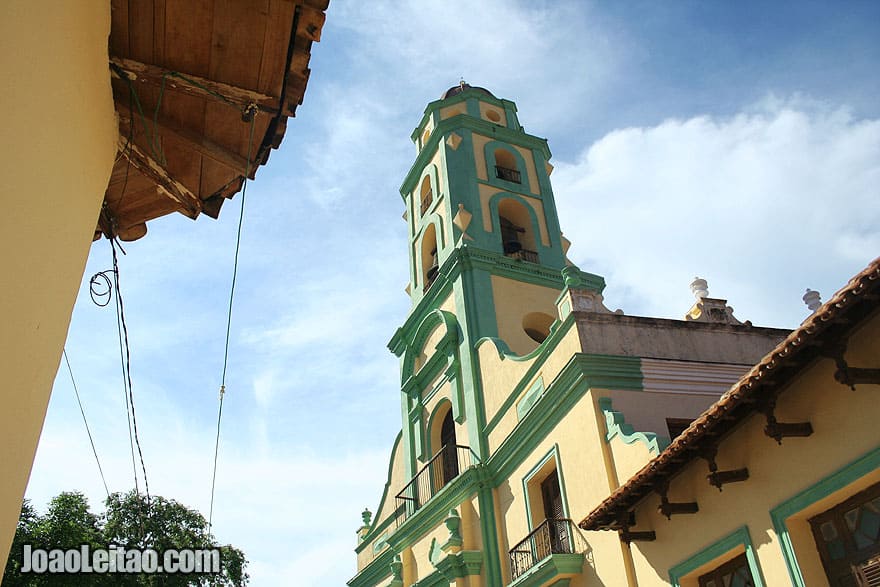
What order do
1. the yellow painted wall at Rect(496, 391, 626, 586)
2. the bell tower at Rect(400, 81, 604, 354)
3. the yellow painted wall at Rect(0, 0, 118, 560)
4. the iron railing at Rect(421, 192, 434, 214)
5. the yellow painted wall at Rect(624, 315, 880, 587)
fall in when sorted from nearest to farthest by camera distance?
the yellow painted wall at Rect(0, 0, 118, 560) < the yellow painted wall at Rect(624, 315, 880, 587) < the yellow painted wall at Rect(496, 391, 626, 586) < the bell tower at Rect(400, 81, 604, 354) < the iron railing at Rect(421, 192, 434, 214)

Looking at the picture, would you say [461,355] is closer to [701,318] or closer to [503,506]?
[503,506]

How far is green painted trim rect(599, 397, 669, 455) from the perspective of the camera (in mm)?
9141

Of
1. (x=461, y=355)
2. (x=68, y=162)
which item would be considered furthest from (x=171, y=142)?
(x=461, y=355)

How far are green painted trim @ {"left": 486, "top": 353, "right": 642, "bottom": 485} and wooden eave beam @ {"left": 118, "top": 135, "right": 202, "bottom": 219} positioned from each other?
22.1ft

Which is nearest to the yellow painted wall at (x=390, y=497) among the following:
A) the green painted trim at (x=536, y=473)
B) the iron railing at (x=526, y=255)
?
the iron railing at (x=526, y=255)

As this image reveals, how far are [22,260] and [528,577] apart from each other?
9646mm

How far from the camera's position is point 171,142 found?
466 centimetres

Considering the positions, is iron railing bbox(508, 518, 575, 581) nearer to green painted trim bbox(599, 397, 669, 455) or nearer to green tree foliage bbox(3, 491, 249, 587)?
green painted trim bbox(599, 397, 669, 455)

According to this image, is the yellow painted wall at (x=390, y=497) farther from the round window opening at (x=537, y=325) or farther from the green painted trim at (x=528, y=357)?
the green painted trim at (x=528, y=357)

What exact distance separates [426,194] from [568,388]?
11.0 meters

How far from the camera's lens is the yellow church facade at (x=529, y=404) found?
8.61m

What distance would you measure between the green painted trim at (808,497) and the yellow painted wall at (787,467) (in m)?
0.05

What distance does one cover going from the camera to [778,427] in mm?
6695

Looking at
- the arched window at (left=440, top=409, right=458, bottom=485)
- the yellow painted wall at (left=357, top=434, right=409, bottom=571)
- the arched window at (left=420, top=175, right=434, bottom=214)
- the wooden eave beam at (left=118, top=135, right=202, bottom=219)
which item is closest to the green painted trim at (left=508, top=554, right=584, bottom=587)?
the arched window at (left=440, top=409, right=458, bottom=485)
